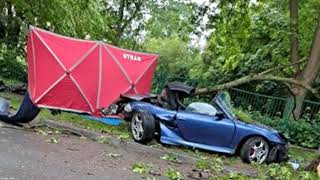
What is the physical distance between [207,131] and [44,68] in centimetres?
435

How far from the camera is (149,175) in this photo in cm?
818

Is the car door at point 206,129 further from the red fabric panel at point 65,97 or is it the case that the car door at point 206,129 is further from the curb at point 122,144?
the red fabric panel at point 65,97

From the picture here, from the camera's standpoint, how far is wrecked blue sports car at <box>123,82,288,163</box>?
11.6m

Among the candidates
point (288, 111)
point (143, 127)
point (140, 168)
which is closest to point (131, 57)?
point (143, 127)

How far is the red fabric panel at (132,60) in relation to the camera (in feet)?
48.6

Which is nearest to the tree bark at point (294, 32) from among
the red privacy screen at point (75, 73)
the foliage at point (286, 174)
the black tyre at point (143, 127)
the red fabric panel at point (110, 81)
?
the red privacy screen at point (75, 73)

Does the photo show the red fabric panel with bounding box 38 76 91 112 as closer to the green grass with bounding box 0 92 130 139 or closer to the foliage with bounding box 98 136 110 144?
the green grass with bounding box 0 92 130 139

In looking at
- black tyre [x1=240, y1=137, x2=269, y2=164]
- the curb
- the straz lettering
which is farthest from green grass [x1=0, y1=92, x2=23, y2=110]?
black tyre [x1=240, y1=137, x2=269, y2=164]

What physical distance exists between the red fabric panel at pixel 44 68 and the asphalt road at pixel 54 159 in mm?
2503

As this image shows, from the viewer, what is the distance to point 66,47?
1385 centimetres

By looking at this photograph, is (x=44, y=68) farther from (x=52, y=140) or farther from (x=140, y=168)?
(x=140, y=168)

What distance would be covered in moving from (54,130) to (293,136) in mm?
7355

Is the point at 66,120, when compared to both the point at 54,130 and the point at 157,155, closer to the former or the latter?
the point at 54,130

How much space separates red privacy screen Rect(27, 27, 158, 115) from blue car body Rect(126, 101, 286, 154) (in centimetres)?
286
